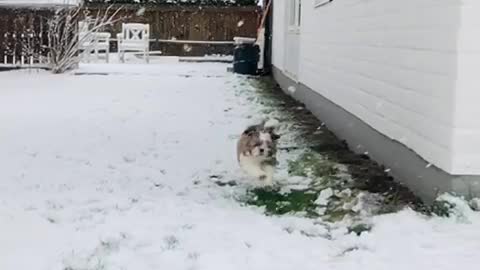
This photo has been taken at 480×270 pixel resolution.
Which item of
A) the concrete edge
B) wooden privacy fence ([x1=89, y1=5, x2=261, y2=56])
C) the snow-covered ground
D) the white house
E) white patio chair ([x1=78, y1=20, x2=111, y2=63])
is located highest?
wooden privacy fence ([x1=89, y1=5, x2=261, y2=56])

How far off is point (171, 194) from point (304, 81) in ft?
19.0

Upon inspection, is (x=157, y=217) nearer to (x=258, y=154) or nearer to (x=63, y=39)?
(x=258, y=154)

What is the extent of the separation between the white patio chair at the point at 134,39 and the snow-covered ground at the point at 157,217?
11.2 metres

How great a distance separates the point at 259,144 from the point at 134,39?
15063mm

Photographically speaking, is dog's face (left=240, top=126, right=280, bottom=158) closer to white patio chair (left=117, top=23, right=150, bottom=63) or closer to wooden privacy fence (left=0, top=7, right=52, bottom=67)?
wooden privacy fence (left=0, top=7, right=52, bottom=67)

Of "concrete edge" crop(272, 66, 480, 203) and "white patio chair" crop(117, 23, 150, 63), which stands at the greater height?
"white patio chair" crop(117, 23, 150, 63)

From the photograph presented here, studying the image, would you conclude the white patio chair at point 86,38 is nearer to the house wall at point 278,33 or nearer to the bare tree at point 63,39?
the bare tree at point 63,39

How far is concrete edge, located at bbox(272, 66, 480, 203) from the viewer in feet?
12.2

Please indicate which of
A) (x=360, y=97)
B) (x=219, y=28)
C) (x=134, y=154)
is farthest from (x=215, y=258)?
(x=219, y=28)

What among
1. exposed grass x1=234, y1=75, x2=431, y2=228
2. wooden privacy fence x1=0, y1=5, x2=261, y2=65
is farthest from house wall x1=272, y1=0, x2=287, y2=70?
exposed grass x1=234, y1=75, x2=431, y2=228

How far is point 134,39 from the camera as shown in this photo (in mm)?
19094

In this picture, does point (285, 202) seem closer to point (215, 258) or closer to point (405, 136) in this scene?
point (405, 136)

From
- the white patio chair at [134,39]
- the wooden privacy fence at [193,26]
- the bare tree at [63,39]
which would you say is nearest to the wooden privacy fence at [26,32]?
the bare tree at [63,39]

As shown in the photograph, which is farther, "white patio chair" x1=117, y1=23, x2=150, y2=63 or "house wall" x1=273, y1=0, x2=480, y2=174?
"white patio chair" x1=117, y1=23, x2=150, y2=63
